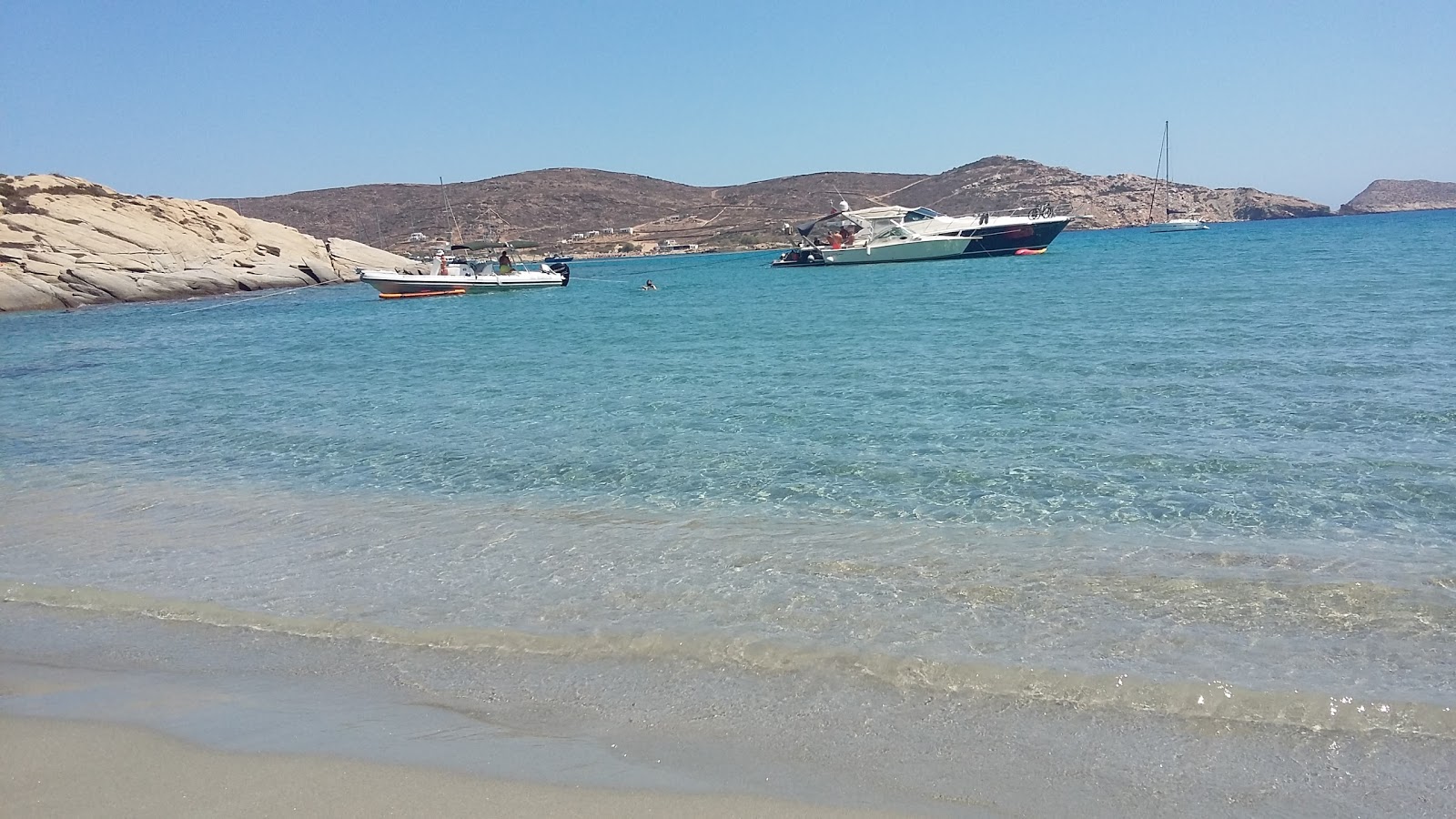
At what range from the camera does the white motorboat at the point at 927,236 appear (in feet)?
191

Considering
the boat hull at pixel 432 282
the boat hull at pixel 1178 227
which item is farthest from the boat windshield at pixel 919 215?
the boat hull at pixel 1178 227

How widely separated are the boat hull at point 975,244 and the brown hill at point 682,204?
65025 mm

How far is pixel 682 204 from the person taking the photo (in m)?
160

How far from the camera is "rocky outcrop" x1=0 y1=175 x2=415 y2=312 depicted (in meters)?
43.8

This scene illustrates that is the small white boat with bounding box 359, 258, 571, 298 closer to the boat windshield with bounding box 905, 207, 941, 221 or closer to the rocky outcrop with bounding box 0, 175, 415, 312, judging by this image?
the rocky outcrop with bounding box 0, 175, 415, 312

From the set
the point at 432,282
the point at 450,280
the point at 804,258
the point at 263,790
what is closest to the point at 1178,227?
the point at 804,258

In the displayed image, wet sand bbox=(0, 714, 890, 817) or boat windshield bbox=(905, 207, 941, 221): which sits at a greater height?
boat windshield bbox=(905, 207, 941, 221)

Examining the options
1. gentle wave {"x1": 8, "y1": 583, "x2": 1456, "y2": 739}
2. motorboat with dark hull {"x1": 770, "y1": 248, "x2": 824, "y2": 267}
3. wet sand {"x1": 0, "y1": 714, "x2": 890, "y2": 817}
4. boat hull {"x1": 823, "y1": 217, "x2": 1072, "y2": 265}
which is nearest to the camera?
wet sand {"x1": 0, "y1": 714, "x2": 890, "y2": 817}

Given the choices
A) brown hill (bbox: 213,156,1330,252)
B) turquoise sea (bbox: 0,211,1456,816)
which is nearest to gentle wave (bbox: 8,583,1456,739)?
turquoise sea (bbox: 0,211,1456,816)

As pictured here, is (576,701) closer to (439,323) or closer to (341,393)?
(341,393)

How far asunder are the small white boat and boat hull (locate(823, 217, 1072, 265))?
23675 mm

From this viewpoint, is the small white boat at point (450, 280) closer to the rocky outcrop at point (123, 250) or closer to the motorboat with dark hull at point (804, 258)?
the rocky outcrop at point (123, 250)

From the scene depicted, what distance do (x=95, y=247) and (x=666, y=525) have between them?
2091 inches

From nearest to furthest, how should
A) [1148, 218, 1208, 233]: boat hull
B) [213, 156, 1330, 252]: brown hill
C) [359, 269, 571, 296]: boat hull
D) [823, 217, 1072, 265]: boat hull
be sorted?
[359, 269, 571, 296]: boat hull, [823, 217, 1072, 265]: boat hull, [1148, 218, 1208, 233]: boat hull, [213, 156, 1330, 252]: brown hill
